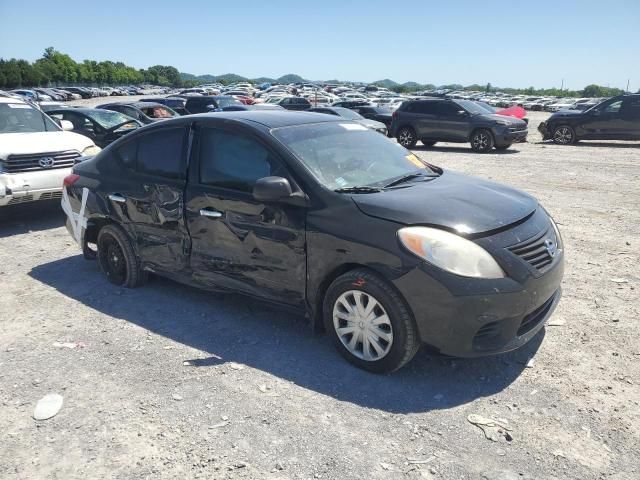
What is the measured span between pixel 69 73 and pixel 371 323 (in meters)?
118

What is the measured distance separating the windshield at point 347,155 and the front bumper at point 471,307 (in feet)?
3.37

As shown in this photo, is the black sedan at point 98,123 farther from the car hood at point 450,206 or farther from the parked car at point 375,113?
the parked car at point 375,113

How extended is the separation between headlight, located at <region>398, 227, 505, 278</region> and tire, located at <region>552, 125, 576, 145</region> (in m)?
16.8

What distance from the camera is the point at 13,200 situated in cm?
709

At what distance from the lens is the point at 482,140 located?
54.6 feet

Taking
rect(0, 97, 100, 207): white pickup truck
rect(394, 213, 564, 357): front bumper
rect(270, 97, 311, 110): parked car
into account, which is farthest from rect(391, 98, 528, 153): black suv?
rect(394, 213, 564, 357): front bumper

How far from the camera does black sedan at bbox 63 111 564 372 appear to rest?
321 centimetres

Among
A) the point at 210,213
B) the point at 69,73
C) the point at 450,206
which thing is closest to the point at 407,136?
the point at 210,213

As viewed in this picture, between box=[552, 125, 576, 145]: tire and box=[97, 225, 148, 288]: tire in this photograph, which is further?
box=[552, 125, 576, 145]: tire

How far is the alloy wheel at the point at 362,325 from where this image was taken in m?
3.40

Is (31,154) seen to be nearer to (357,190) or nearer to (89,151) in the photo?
(89,151)

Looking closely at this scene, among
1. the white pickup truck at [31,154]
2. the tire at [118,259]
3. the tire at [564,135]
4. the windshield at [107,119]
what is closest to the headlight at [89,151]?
the white pickup truck at [31,154]

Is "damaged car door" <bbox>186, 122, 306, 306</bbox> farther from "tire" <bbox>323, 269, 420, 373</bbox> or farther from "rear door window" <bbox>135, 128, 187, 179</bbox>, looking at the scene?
"tire" <bbox>323, 269, 420, 373</bbox>

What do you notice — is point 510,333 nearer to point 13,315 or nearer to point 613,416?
point 613,416
